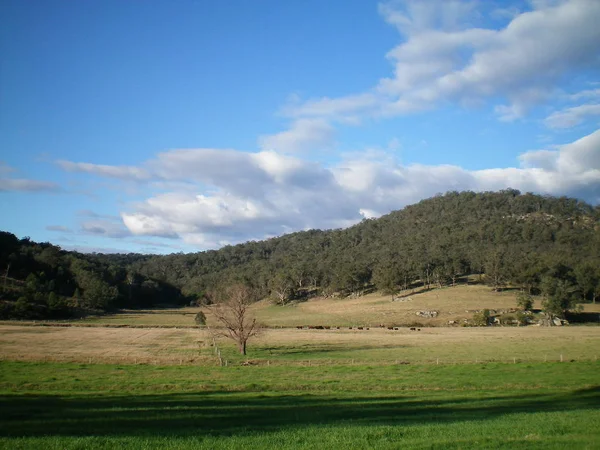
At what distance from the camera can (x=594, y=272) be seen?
385ft

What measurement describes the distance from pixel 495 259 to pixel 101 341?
11413 centimetres

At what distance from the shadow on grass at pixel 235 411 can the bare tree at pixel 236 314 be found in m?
22.9

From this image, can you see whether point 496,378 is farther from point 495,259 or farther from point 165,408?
point 495,259

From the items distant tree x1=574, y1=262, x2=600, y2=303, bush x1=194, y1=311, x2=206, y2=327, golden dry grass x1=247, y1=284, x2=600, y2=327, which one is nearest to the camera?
bush x1=194, y1=311, x2=206, y2=327

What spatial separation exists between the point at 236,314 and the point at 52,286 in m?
115

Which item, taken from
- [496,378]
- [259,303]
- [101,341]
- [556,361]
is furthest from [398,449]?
[259,303]

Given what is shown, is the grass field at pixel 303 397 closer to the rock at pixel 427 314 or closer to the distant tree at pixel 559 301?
the distant tree at pixel 559 301

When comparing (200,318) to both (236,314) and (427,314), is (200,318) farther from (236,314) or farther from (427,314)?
(427,314)

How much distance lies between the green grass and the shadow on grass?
5cm

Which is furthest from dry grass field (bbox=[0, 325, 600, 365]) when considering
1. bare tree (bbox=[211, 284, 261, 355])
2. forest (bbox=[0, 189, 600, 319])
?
forest (bbox=[0, 189, 600, 319])

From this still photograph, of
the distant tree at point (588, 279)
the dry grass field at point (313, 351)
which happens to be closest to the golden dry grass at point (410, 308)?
the distant tree at point (588, 279)

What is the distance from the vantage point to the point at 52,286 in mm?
137875

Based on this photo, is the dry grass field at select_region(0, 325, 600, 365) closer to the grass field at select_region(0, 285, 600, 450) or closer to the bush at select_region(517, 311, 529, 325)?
the grass field at select_region(0, 285, 600, 450)

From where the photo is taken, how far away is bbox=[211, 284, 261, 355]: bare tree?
1833 inches
